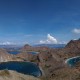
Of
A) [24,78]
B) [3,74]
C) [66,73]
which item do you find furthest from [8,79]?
[66,73]

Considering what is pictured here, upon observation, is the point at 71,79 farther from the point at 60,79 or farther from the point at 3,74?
the point at 3,74

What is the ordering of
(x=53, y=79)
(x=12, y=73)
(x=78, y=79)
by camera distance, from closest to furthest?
(x=12, y=73) → (x=78, y=79) → (x=53, y=79)

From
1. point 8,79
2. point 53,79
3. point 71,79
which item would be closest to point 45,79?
point 53,79

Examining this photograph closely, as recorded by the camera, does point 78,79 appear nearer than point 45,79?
Yes

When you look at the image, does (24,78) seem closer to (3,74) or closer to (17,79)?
(17,79)

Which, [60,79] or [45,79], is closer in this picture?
[60,79]

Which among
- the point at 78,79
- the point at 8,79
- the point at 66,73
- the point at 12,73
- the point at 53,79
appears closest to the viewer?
the point at 8,79

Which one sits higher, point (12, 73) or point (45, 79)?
point (12, 73)

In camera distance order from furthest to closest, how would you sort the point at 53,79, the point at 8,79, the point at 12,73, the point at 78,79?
the point at 53,79, the point at 78,79, the point at 12,73, the point at 8,79

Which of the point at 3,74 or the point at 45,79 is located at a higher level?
the point at 3,74
